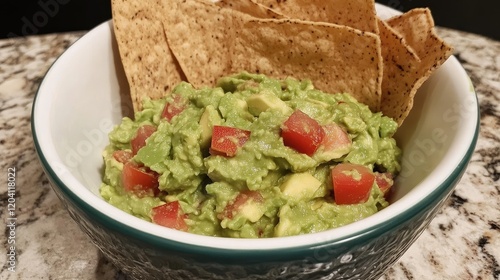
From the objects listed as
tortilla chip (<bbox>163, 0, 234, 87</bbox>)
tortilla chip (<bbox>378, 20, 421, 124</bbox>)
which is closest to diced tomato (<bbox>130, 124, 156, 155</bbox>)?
tortilla chip (<bbox>163, 0, 234, 87</bbox>)

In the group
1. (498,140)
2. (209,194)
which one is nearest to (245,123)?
(209,194)

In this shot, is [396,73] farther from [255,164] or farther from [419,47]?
[255,164]

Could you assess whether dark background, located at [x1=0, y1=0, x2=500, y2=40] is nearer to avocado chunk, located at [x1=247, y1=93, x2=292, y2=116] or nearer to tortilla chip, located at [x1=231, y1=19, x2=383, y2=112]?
tortilla chip, located at [x1=231, y1=19, x2=383, y2=112]

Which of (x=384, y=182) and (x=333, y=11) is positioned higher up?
(x=333, y=11)

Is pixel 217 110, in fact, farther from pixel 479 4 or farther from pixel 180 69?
pixel 479 4

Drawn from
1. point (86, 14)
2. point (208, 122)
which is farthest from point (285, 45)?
point (86, 14)

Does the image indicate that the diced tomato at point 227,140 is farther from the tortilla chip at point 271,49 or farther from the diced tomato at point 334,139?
the tortilla chip at point 271,49
